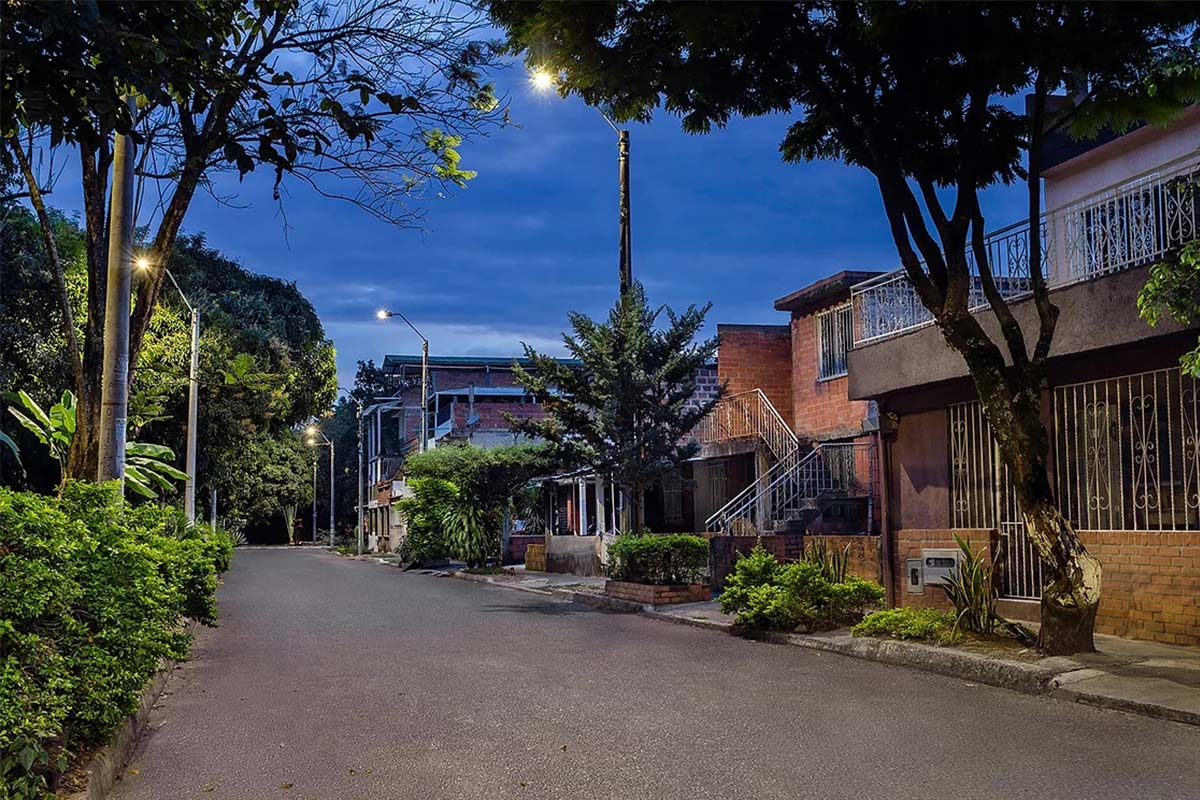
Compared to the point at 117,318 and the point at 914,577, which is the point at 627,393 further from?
the point at 117,318

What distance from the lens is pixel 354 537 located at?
65.0 metres

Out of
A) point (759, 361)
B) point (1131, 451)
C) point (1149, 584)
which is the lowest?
point (1149, 584)

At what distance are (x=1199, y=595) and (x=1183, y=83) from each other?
16.4ft

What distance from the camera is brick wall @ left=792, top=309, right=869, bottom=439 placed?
75.7 ft

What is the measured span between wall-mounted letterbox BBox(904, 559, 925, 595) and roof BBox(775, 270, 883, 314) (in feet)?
29.2

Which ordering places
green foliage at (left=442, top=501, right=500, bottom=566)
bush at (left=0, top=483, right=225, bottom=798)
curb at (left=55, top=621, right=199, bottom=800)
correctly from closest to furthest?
bush at (left=0, top=483, right=225, bottom=798) < curb at (left=55, top=621, right=199, bottom=800) < green foliage at (left=442, top=501, right=500, bottom=566)

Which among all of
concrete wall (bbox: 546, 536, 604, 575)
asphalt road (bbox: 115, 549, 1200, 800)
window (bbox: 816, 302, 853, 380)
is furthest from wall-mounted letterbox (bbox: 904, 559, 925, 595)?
concrete wall (bbox: 546, 536, 604, 575)

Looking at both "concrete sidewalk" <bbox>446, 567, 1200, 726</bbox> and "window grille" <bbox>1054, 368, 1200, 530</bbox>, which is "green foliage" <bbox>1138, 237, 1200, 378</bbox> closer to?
"window grille" <bbox>1054, 368, 1200, 530</bbox>

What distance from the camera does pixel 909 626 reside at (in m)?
11.8

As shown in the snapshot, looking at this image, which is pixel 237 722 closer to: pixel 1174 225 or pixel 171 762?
pixel 171 762

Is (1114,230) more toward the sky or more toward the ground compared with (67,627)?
more toward the sky

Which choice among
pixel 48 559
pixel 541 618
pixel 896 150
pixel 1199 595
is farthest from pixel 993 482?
pixel 48 559

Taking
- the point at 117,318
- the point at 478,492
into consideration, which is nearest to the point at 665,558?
the point at 117,318

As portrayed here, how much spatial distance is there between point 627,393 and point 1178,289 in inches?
457
